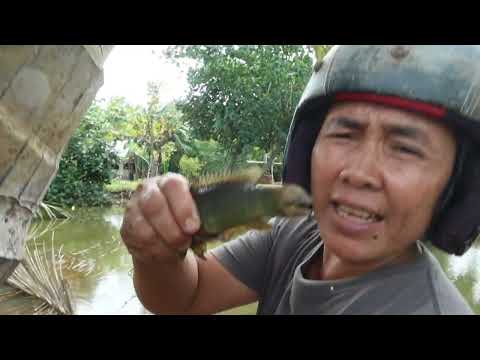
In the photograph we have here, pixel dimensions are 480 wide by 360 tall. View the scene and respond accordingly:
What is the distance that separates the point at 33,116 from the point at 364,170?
0.84m

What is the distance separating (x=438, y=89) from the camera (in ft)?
3.52

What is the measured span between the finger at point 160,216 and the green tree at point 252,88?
9.82m

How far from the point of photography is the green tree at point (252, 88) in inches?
444

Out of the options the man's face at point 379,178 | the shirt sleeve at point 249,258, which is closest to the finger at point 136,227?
the man's face at point 379,178

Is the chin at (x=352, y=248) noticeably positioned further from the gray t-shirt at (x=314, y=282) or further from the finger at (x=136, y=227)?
the finger at (x=136, y=227)

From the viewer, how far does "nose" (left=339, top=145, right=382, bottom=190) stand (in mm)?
1042

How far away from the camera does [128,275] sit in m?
6.40

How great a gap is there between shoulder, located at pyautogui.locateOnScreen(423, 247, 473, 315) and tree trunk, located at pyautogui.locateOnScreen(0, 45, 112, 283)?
3.49 ft

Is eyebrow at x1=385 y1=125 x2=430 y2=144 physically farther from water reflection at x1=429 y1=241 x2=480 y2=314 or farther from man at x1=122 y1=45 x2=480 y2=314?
water reflection at x1=429 y1=241 x2=480 y2=314

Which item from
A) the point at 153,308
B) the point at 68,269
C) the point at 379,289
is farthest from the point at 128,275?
the point at 379,289

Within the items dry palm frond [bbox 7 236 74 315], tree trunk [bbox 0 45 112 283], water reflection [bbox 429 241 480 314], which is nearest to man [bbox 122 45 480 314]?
tree trunk [bbox 0 45 112 283]

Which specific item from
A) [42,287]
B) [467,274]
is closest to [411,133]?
[42,287]

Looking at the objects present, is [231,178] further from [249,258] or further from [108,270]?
[108,270]
